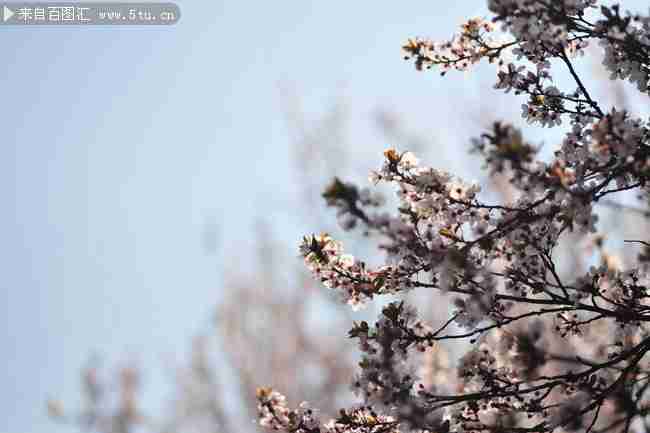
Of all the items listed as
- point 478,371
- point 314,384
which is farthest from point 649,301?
point 314,384

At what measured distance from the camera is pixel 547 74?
2.73m

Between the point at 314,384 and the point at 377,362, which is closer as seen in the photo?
the point at 377,362

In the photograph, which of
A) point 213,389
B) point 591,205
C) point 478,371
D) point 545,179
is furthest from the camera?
point 213,389

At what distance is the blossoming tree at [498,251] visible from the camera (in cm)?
221

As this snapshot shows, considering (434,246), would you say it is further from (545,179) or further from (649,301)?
(649,301)

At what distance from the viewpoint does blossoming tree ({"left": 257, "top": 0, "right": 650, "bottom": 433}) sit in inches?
86.9

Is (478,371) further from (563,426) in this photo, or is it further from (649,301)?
(649,301)

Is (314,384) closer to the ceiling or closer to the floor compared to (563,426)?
closer to the ceiling

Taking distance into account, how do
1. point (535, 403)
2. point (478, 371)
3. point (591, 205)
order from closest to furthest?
1. point (591, 205)
2. point (535, 403)
3. point (478, 371)

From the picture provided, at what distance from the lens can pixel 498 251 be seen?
2.59 meters

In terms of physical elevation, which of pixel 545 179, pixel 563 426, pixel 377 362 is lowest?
pixel 563 426

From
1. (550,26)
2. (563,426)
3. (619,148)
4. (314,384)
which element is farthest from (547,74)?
(314,384)

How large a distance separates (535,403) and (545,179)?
0.95 m

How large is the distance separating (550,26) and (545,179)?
833 mm
